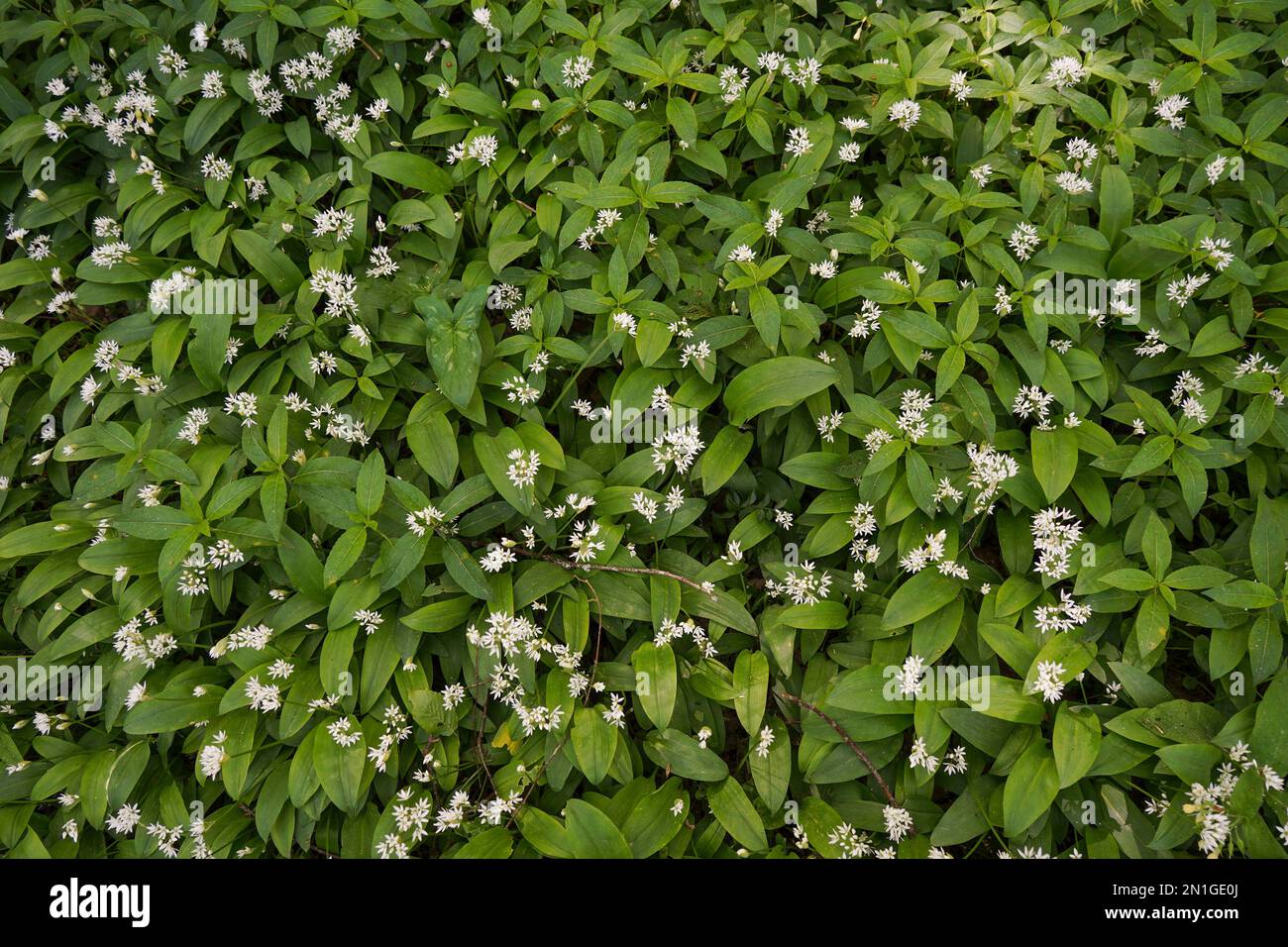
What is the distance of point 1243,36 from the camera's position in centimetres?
372

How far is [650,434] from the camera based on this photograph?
11.2 ft

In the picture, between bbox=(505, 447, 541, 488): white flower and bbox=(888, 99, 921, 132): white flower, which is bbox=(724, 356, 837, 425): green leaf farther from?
bbox=(888, 99, 921, 132): white flower

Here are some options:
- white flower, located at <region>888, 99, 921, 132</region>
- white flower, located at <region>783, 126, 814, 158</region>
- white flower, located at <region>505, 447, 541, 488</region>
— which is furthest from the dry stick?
white flower, located at <region>888, 99, 921, 132</region>

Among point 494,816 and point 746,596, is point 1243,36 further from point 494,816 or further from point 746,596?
point 494,816

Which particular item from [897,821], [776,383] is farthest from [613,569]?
[897,821]

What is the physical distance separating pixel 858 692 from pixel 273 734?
7.84ft

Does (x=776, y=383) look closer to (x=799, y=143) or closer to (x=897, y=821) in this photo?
(x=799, y=143)

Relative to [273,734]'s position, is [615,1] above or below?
above

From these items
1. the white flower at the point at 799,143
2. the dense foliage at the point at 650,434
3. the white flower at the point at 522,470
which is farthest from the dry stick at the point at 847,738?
the white flower at the point at 799,143

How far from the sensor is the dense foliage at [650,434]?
2.99 m

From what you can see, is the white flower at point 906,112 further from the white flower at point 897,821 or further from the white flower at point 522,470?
the white flower at point 897,821
